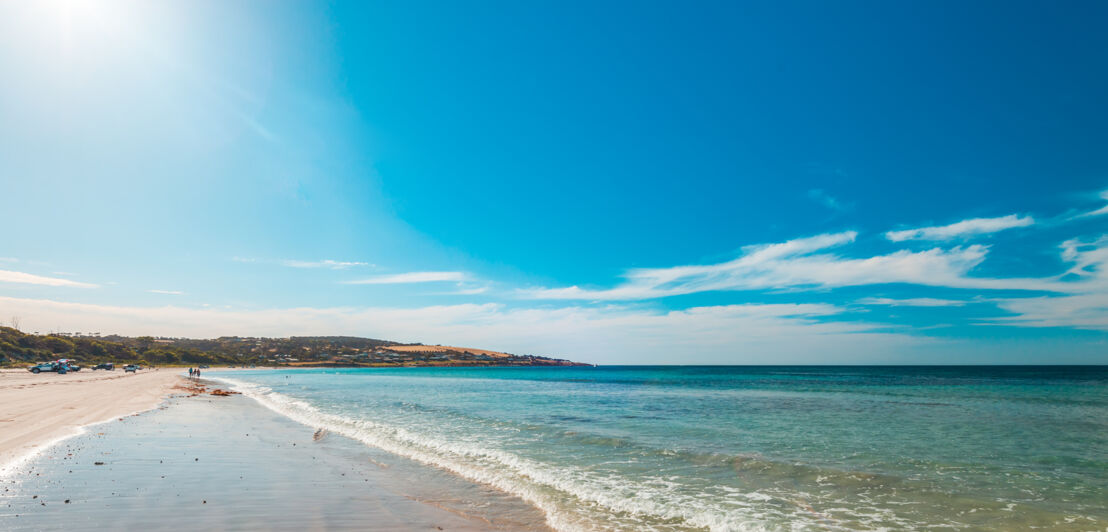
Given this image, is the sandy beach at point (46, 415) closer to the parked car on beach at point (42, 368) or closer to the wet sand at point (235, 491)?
the wet sand at point (235, 491)

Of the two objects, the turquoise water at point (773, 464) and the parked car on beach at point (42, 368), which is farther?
the parked car on beach at point (42, 368)

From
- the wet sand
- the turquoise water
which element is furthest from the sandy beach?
the turquoise water

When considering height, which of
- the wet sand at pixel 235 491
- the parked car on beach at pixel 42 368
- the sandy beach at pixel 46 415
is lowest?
the parked car on beach at pixel 42 368

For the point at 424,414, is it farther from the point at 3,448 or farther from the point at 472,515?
the point at 472,515

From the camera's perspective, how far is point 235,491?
34.6 feet

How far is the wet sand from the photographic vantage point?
27.9ft

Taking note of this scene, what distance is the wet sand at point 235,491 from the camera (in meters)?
8.52

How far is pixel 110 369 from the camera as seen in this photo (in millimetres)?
89562

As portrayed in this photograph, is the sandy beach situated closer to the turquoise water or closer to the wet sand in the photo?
the wet sand

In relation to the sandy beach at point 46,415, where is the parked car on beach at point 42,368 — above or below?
below

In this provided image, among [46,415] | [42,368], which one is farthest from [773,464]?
[42,368]

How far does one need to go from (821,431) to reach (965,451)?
5.15m

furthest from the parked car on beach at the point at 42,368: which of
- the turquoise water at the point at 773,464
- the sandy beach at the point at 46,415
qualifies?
the turquoise water at the point at 773,464

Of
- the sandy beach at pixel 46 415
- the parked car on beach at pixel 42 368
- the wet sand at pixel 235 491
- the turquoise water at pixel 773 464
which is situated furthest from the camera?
the parked car on beach at pixel 42 368
